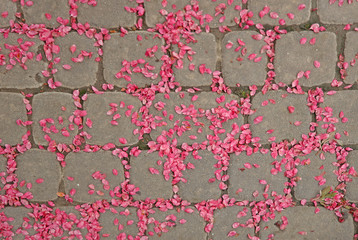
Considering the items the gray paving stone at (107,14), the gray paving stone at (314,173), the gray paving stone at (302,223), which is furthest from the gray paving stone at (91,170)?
the gray paving stone at (314,173)

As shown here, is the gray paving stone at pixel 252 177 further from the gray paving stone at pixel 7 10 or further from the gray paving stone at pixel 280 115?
the gray paving stone at pixel 7 10

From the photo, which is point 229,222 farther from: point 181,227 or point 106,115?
point 106,115

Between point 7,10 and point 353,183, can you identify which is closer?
point 7,10

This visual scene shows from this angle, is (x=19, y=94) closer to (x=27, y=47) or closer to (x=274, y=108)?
(x=27, y=47)

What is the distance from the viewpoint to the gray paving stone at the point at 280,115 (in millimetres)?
2072

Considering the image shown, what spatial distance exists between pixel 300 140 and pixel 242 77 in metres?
0.59

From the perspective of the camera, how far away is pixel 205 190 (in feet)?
6.92

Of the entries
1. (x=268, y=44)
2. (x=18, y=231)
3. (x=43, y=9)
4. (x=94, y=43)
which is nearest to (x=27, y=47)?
(x=43, y=9)

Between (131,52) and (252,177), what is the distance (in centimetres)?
119

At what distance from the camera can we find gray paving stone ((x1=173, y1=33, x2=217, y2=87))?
204cm

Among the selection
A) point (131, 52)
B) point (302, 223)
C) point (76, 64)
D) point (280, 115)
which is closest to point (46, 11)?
point (76, 64)

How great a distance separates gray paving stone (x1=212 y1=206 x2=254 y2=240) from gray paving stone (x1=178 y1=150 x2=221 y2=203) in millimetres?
→ 129

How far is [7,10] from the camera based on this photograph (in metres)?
2.02

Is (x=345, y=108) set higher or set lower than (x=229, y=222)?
higher
